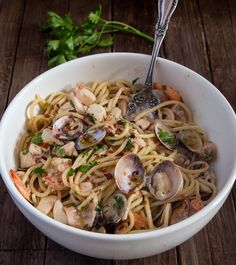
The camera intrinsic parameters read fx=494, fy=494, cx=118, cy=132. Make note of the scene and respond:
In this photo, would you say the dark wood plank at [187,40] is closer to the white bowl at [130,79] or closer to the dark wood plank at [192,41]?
the dark wood plank at [192,41]

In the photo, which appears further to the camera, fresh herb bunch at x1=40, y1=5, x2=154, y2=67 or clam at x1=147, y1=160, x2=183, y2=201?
fresh herb bunch at x1=40, y1=5, x2=154, y2=67

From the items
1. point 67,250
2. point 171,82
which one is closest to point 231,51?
point 171,82

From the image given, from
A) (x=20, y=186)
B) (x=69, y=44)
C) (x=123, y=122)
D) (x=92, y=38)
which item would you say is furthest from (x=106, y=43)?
(x=20, y=186)

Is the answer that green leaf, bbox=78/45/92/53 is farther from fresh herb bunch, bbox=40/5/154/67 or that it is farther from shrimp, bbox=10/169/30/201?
shrimp, bbox=10/169/30/201

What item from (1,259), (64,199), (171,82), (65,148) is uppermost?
(171,82)

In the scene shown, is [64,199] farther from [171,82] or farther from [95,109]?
[171,82]

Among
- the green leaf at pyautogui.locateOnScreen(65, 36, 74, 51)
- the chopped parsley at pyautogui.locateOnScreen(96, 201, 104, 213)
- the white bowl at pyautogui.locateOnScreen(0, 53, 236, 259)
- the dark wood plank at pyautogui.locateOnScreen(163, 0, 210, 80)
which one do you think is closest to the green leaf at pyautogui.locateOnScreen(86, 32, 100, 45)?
the green leaf at pyautogui.locateOnScreen(65, 36, 74, 51)
